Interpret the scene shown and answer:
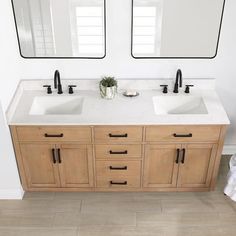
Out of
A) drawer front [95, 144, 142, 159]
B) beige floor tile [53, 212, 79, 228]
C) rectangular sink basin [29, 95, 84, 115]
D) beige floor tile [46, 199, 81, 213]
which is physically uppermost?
rectangular sink basin [29, 95, 84, 115]

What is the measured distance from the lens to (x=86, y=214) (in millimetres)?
2793

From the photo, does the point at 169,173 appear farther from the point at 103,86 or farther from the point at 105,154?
the point at 103,86

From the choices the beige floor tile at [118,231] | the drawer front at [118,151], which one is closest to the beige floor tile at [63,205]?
the beige floor tile at [118,231]

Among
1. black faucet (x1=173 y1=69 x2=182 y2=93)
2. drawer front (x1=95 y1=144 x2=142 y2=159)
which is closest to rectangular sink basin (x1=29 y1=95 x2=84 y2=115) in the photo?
drawer front (x1=95 y1=144 x2=142 y2=159)

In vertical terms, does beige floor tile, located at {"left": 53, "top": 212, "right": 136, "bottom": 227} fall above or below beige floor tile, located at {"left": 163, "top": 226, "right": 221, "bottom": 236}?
above

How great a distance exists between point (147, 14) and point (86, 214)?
69.1 inches

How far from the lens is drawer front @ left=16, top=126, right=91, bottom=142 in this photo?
2562 millimetres

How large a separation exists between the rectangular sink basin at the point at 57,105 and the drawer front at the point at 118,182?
2.09ft

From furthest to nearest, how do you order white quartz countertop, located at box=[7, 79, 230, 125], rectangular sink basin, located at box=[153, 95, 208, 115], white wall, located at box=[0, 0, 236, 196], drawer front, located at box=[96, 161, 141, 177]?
rectangular sink basin, located at box=[153, 95, 208, 115], drawer front, located at box=[96, 161, 141, 177], white wall, located at box=[0, 0, 236, 196], white quartz countertop, located at box=[7, 79, 230, 125]

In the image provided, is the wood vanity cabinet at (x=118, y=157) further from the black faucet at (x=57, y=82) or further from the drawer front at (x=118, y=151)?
the black faucet at (x=57, y=82)

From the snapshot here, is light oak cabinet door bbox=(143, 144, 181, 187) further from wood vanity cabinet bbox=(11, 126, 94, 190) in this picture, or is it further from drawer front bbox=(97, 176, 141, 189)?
wood vanity cabinet bbox=(11, 126, 94, 190)

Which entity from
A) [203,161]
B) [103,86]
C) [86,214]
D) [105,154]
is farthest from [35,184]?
[203,161]

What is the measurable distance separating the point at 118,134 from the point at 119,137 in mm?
28

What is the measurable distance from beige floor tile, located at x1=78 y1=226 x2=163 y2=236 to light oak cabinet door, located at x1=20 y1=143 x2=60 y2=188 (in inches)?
19.5
